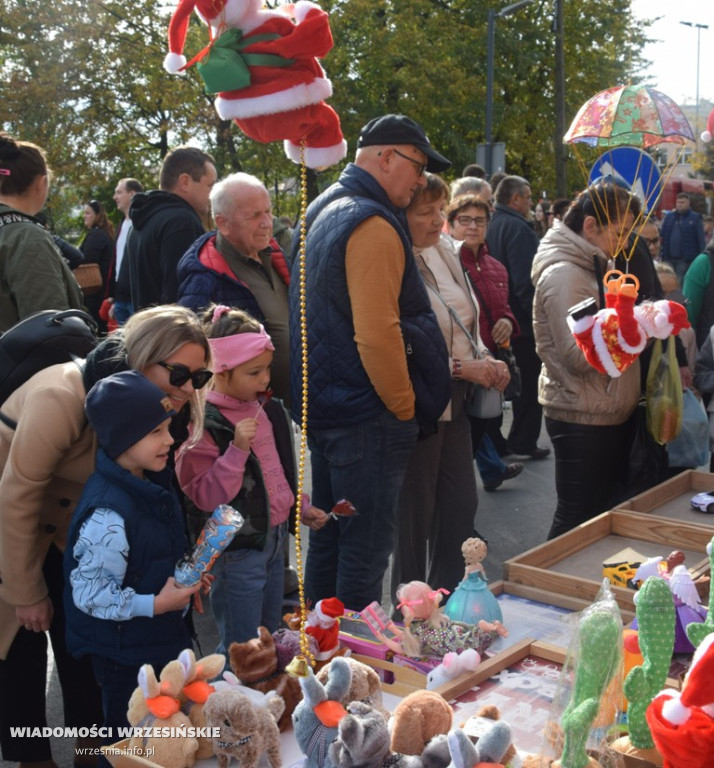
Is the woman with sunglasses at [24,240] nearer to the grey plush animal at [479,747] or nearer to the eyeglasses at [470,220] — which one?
the eyeglasses at [470,220]

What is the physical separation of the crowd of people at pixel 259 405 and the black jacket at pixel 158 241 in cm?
1

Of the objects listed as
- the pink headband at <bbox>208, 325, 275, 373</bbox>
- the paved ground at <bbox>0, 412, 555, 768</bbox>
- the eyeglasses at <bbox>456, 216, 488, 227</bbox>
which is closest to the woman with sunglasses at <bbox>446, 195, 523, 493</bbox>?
the eyeglasses at <bbox>456, 216, 488, 227</bbox>

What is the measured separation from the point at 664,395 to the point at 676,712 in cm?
253

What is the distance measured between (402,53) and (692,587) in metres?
16.5

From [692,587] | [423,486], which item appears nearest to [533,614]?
[692,587]

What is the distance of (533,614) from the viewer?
8.63 feet

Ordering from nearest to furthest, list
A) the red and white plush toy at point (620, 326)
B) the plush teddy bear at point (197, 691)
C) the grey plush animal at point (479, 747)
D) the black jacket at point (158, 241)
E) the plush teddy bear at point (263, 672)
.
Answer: the grey plush animal at point (479, 747) < the plush teddy bear at point (197, 691) < the plush teddy bear at point (263, 672) < the red and white plush toy at point (620, 326) < the black jacket at point (158, 241)

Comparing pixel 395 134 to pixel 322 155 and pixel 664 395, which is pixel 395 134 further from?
pixel 664 395

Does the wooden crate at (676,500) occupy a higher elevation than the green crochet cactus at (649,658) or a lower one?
lower

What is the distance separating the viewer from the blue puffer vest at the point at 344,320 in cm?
297

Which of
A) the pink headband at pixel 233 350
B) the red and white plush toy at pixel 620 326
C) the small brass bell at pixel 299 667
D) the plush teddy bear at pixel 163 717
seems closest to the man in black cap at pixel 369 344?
the pink headband at pixel 233 350

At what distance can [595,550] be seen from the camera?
3217mm

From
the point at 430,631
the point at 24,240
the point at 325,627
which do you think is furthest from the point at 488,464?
the point at 325,627

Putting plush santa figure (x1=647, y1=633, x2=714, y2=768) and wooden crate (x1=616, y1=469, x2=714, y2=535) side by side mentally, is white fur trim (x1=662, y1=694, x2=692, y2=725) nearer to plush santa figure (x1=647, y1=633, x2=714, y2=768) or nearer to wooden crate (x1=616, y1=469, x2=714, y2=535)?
plush santa figure (x1=647, y1=633, x2=714, y2=768)
